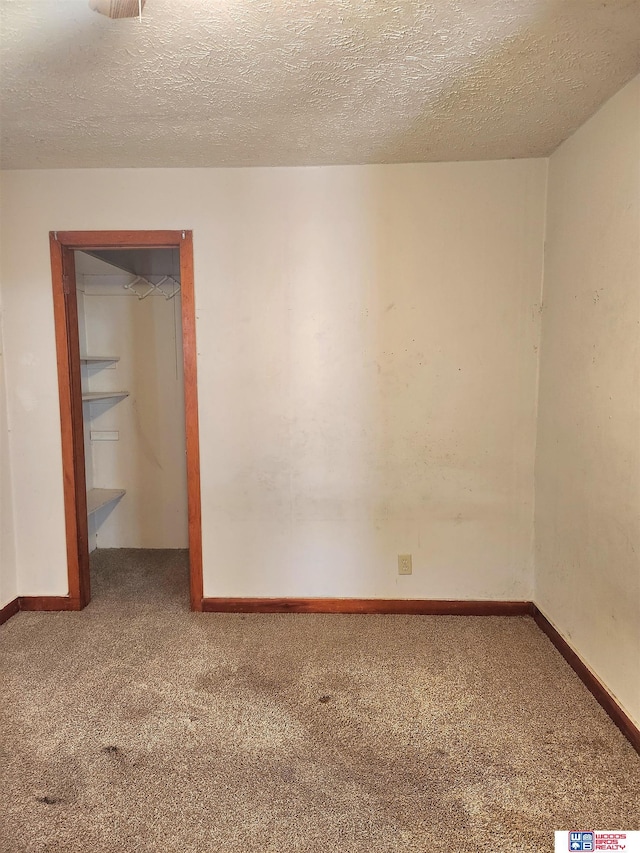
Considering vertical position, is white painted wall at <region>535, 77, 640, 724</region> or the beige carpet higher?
white painted wall at <region>535, 77, 640, 724</region>

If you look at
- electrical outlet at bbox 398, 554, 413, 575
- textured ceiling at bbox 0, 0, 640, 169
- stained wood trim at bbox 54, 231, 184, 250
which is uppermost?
textured ceiling at bbox 0, 0, 640, 169

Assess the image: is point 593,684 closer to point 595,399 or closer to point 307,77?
point 595,399

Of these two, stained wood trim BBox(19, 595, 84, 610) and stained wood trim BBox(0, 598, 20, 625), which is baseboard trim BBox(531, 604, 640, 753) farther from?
stained wood trim BBox(0, 598, 20, 625)

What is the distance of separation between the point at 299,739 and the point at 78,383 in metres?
2.09

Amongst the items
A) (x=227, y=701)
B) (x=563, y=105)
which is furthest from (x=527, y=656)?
(x=563, y=105)

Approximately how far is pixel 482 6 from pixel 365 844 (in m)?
2.35

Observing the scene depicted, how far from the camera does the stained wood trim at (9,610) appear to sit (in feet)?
8.14

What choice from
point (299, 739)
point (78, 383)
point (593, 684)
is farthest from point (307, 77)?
point (593, 684)

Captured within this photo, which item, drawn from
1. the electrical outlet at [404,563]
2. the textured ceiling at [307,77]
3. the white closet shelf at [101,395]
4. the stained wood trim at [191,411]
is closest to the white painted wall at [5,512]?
the white closet shelf at [101,395]

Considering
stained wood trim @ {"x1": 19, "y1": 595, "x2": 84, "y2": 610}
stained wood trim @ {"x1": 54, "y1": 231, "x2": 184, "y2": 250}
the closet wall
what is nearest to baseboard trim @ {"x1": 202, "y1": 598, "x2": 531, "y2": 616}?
stained wood trim @ {"x1": 19, "y1": 595, "x2": 84, "y2": 610}

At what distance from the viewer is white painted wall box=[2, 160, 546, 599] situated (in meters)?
2.39

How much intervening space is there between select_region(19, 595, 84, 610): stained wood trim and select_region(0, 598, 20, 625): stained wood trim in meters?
0.03

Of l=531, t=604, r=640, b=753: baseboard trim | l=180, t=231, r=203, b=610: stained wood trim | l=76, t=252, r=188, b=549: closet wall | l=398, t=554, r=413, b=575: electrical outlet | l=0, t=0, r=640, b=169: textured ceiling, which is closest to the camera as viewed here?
l=0, t=0, r=640, b=169: textured ceiling

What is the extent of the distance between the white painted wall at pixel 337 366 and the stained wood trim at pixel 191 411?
41 mm
